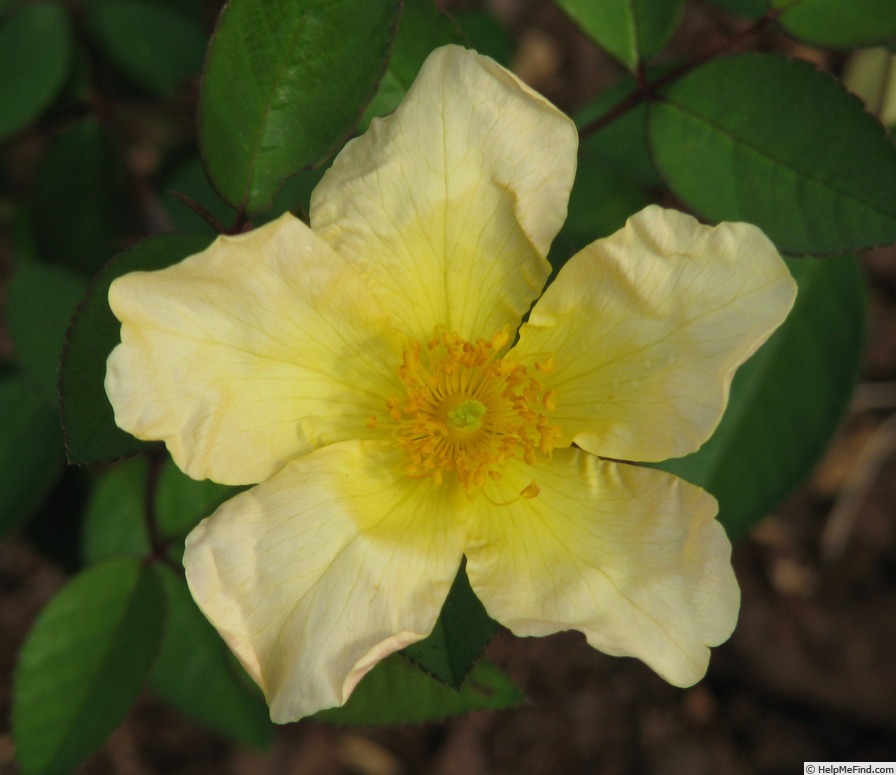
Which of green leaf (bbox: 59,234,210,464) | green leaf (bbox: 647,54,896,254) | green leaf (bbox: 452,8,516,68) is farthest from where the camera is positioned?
green leaf (bbox: 452,8,516,68)

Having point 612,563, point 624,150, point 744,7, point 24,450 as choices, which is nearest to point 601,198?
point 624,150

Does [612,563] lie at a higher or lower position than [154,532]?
higher

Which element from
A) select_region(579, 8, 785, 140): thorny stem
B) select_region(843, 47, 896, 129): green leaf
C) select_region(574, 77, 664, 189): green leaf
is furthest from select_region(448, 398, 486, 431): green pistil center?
select_region(843, 47, 896, 129): green leaf

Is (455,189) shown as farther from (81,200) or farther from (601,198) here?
(81,200)

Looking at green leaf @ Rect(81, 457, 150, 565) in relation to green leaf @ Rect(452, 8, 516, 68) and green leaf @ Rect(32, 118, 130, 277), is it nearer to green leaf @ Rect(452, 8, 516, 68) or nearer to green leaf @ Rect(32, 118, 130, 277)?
green leaf @ Rect(32, 118, 130, 277)

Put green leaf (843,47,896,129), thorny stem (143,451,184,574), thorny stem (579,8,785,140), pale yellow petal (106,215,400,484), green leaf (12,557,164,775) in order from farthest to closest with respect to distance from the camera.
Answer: green leaf (843,47,896,129), thorny stem (143,451,184,574), green leaf (12,557,164,775), thorny stem (579,8,785,140), pale yellow petal (106,215,400,484)

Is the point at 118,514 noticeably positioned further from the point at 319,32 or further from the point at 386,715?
the point at 319,32
